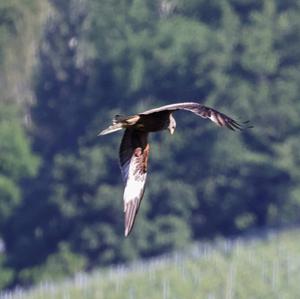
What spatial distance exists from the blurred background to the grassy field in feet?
32.0

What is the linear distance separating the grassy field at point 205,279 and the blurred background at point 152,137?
9.75 m

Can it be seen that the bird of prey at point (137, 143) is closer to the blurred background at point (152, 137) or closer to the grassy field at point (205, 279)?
the grassy field at point (205, 279)

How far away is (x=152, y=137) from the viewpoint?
45250mm

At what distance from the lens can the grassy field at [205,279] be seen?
92.7 ft

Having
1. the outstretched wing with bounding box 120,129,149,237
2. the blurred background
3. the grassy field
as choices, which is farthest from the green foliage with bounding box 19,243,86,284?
the outstretched wing with bounding box 120,129,149,237

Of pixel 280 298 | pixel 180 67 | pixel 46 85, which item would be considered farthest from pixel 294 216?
pixel 280 298

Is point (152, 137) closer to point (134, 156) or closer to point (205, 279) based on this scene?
point (205, 279)

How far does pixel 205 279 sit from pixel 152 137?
53.1 feet

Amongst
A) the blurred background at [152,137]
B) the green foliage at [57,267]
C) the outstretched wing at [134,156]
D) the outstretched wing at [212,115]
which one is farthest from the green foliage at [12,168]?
the outstretched wing at [212,115]

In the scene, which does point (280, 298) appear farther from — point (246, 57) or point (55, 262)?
point (246, 57)

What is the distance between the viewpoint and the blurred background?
44.8 metres

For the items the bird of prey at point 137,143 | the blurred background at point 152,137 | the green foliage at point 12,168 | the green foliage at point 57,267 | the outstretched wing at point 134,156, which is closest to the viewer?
the bird of prey at point 137,143

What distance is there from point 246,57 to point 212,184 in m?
3.61

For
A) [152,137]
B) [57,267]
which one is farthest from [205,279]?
[152,137]
